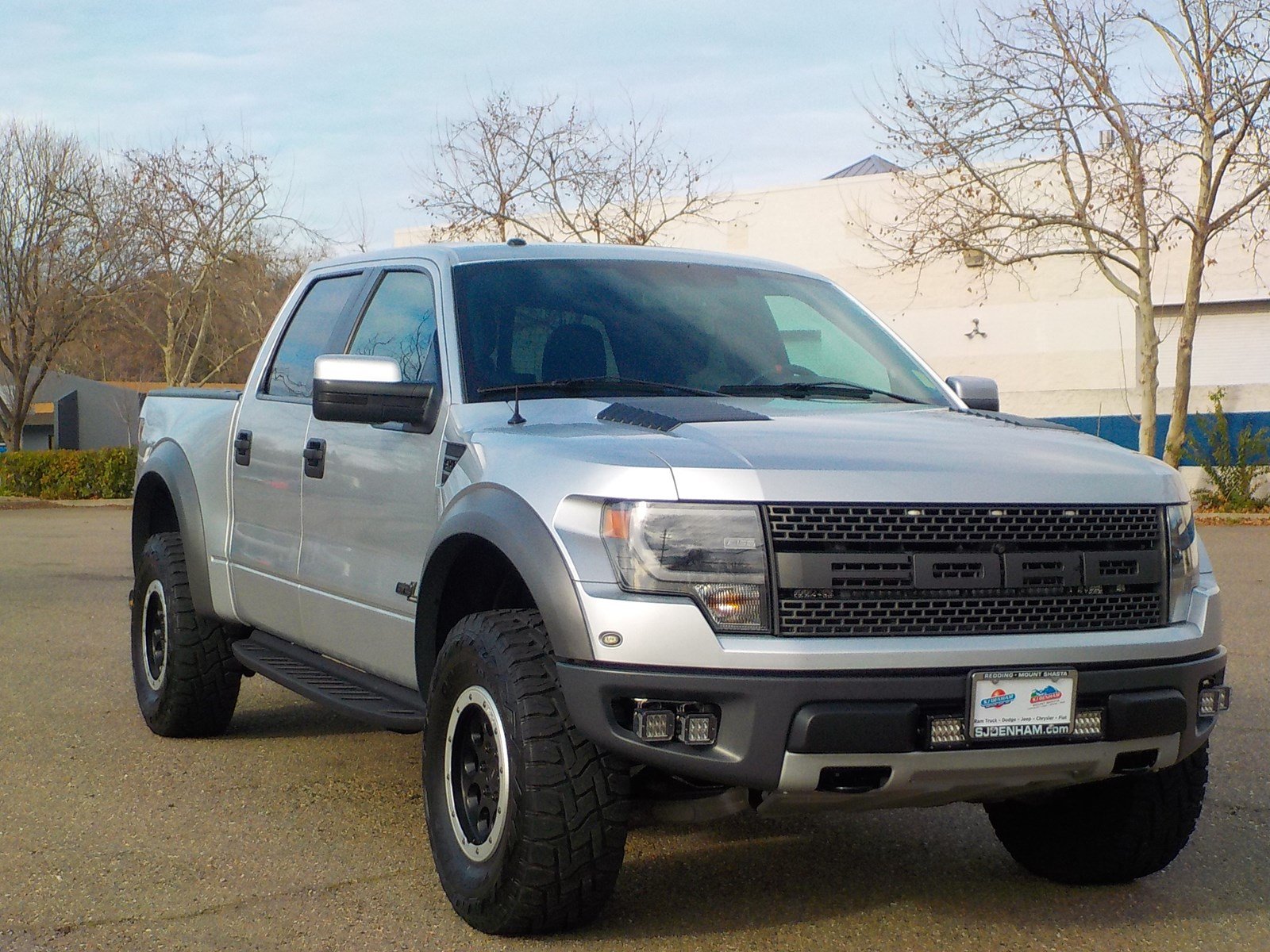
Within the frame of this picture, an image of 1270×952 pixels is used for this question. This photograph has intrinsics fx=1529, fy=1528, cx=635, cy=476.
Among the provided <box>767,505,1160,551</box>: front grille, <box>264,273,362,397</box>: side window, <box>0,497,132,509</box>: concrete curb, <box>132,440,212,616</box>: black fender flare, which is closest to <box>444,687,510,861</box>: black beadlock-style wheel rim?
<box>767,505,1160,551</box>: front grille

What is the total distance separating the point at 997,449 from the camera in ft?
12.7

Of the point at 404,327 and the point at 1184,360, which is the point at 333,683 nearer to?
the point at 404,327

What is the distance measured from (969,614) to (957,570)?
4.4 inches

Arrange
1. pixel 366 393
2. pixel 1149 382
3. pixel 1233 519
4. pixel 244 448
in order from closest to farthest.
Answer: pixel 366 393, pixel 244 448, pixel 1233 519, pixel 1149 382

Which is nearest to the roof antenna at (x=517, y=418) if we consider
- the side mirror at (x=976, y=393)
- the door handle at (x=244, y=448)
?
the side mirror at (x=976, y=393)

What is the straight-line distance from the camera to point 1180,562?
155 inches

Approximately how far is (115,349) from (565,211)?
38.4m

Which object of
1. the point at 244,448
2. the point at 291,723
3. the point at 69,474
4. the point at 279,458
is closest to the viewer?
the point at 279,458

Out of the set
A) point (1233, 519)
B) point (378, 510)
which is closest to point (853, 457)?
point (378, 510)

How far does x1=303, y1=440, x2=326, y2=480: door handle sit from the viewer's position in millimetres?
5246

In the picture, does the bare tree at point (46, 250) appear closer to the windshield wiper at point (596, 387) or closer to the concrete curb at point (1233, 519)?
the concrete curb at point (1233, 519)

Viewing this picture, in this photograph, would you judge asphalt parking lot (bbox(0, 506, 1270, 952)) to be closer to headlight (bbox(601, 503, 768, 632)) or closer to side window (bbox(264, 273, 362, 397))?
headlight (bbox(601, 503, 768, 632))

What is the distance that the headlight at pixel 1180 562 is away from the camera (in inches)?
153

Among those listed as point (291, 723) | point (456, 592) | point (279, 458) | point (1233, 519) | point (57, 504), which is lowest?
point (57, 504)
